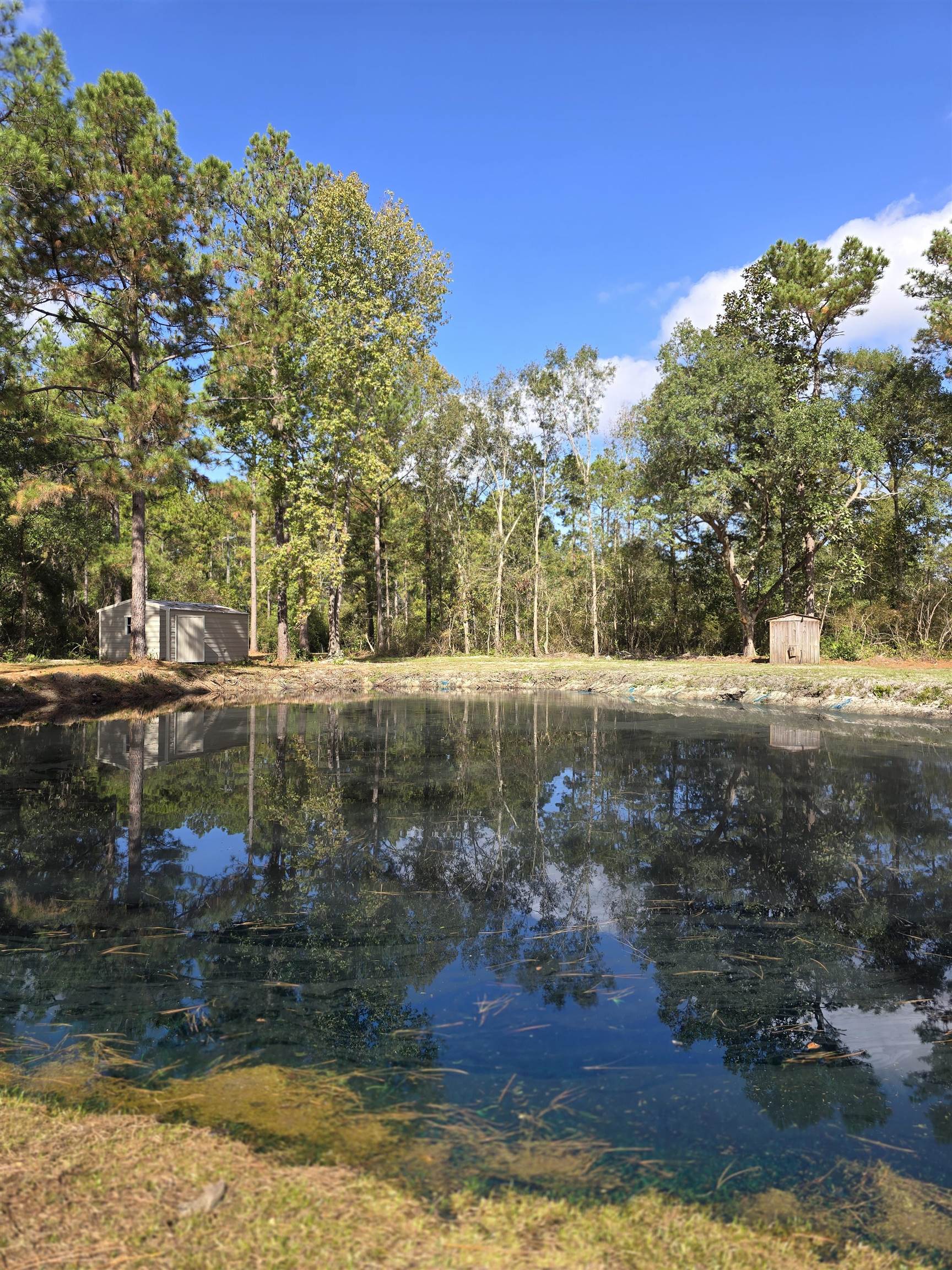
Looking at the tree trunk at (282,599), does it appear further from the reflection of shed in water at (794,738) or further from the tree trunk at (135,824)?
the reflection of shed in water at (794,738)

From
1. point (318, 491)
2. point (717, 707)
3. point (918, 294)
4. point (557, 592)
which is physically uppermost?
point (918, 294)

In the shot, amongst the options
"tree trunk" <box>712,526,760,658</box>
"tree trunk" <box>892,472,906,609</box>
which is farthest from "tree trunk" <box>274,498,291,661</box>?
"tree trunk" <box>892,472,906,609</box>

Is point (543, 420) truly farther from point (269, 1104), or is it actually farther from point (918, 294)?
point (269, 1104)

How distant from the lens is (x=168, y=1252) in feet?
5.88

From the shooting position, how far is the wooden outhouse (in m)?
23.7

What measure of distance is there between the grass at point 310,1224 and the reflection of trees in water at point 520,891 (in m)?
0.76

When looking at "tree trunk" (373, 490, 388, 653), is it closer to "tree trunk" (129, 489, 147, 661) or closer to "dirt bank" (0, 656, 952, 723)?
"dirt bank" (0, 656, 952, 723)

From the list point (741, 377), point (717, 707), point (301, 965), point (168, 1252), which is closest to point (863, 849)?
point (301, 965)

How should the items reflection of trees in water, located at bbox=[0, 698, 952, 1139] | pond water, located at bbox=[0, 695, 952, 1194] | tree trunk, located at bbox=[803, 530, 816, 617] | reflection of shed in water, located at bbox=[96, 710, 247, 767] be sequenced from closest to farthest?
pond water, located at bbox=[0, 695, 952, 1194] → reflection of trees in water, located at bbox=[0, 698, 952, 1139] → reflection of shed in water, located at bbox=[96, 710, 247, 767] → tree trunk, located at bbox=[803, 530, 816, 617]

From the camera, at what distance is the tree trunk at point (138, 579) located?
1948cm

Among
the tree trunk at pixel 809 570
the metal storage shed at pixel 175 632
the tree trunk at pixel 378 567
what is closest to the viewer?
the metal storage shed at pixel 175 632

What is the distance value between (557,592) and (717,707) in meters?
22.2

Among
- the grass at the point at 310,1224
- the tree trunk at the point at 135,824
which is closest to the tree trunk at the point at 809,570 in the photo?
the tree trunk at the point at 135,824

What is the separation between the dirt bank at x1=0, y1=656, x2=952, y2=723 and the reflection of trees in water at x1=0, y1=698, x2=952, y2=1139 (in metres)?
6.56
